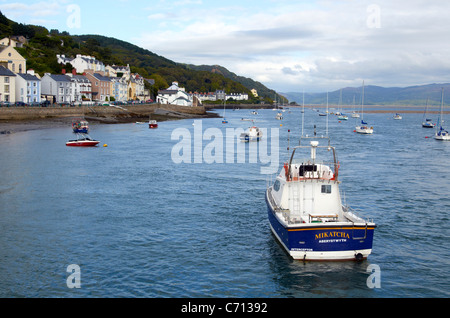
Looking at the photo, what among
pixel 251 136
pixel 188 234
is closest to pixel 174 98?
pixel 251 136

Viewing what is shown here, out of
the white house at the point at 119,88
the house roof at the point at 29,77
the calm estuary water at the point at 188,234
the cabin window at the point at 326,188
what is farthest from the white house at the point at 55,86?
the cabin window at the point at 326,188

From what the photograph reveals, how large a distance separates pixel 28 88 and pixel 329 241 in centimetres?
8754

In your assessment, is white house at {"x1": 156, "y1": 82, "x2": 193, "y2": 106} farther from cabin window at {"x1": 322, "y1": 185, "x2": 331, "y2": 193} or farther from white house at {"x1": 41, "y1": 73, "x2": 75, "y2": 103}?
cabin window at {"x1": 322, "y1": 185, "x2": 331, "y2": 193}

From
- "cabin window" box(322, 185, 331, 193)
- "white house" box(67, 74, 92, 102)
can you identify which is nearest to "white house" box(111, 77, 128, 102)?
"white house" box(67, 74, 92, 102)

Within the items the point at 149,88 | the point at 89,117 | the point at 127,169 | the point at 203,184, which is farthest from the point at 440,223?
the point at 149,88

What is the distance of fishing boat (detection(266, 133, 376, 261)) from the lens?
18.5 metres

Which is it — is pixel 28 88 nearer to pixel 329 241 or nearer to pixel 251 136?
pixel 251 136

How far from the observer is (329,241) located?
1861 centimetres

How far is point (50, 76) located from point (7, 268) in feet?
304

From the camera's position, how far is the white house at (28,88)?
295ft

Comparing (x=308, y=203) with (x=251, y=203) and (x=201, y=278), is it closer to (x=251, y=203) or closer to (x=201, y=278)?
(x=201, y=278)

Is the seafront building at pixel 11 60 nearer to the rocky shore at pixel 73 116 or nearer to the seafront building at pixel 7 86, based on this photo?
the seafront building at pixel 7 86

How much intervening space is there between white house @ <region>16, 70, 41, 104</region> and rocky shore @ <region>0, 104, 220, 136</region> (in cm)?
701

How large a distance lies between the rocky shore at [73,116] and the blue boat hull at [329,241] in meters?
58.9
